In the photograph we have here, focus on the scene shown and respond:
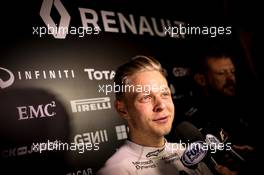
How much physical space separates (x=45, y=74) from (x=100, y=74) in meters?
0.33

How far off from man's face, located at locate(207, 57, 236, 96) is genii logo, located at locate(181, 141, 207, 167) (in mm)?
541

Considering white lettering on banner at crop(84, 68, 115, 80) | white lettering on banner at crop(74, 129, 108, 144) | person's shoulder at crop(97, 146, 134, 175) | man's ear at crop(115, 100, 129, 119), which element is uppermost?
white lettering on banner at crop(84, 68, 115, 80)

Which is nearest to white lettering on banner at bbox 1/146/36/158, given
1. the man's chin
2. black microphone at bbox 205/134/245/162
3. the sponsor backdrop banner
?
the sponsor backdrop banner

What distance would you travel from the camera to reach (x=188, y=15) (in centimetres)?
235

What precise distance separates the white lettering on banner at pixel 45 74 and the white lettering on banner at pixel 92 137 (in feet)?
1.08

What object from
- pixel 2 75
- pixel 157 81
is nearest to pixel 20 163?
pixel 2 75

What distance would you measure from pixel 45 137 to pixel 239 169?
124 cm

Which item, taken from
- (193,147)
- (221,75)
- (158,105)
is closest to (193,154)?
(193,147)

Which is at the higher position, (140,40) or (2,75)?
(140,40)

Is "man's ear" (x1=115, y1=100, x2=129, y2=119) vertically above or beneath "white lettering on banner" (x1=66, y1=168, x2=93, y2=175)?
above

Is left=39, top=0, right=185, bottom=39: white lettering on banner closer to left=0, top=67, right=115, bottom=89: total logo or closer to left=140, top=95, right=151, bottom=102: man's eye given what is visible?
left=0, top=67, right=115, bottom=89: total logo

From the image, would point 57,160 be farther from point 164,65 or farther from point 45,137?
point 164,65

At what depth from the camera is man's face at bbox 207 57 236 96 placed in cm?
223

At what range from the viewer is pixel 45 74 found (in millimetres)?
1672
